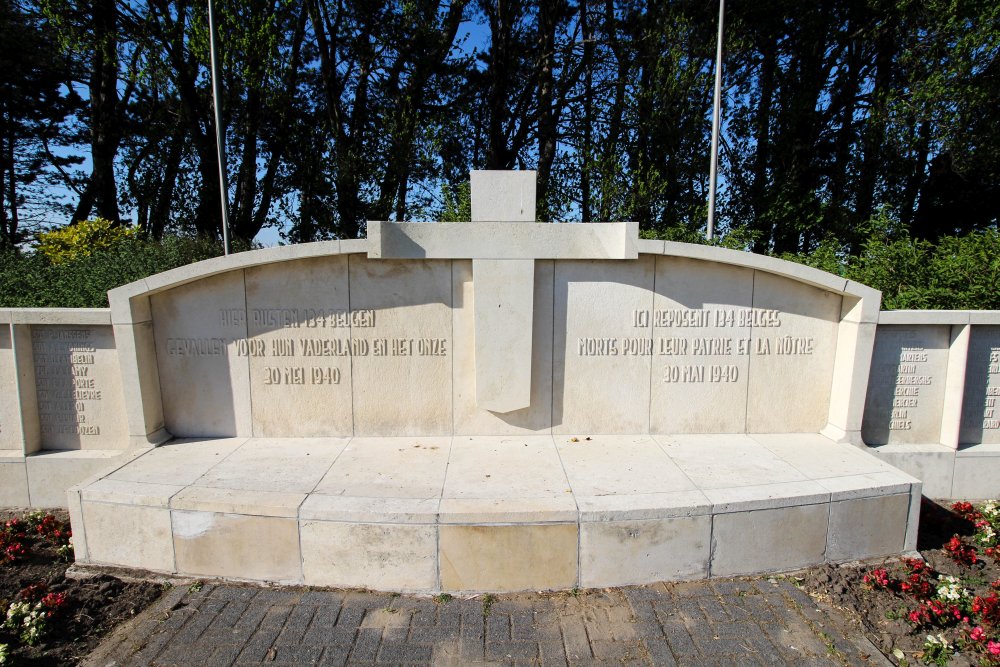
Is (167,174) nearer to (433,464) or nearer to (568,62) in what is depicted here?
(568,62)

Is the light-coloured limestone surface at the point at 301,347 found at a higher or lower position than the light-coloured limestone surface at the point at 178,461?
higher

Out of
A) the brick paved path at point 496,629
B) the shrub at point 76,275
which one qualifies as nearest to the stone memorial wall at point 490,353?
the shrub at point 76,275

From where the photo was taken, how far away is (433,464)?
15.3 ft

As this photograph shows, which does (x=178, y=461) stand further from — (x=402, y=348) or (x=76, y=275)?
(x=76, y=275)

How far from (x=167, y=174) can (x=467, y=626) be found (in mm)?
18352

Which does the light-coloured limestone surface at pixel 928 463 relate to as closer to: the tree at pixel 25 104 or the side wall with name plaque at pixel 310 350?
the side wall with name plaque at pixel 310 350

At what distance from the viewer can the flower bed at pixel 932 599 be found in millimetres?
3336

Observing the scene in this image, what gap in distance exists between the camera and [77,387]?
5211mm

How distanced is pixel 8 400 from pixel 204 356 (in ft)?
6.29

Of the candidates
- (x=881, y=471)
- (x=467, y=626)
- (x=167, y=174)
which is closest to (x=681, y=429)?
(x=881, y=471)

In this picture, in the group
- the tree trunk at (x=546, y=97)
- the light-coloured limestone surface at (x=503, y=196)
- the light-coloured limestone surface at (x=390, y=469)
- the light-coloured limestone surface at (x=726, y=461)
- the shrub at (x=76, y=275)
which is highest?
the tree trunk at (x=546, y=97)

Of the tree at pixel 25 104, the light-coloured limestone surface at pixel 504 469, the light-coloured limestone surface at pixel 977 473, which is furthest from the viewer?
the tree at pixel 25 104

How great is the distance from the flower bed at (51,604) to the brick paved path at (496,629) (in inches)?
7.8

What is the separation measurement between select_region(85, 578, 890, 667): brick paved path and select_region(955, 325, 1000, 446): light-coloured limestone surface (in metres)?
3.45
